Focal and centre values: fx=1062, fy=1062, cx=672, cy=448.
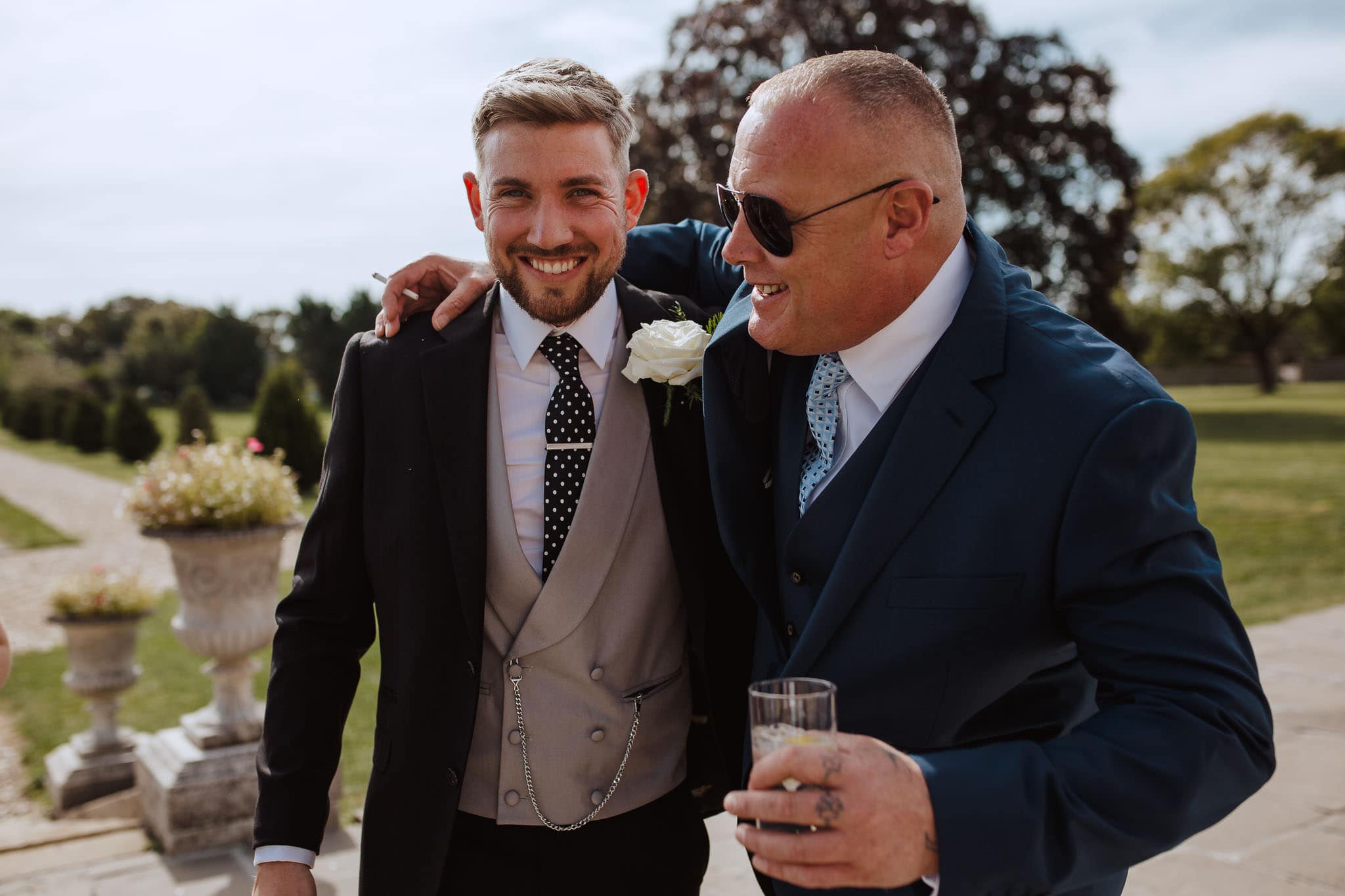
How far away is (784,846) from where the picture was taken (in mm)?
1243

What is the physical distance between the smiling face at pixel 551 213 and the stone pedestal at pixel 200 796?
3.26m

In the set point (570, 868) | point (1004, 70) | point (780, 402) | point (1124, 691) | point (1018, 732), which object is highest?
point (1004, 70)

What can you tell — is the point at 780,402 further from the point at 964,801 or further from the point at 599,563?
the point at 964,801

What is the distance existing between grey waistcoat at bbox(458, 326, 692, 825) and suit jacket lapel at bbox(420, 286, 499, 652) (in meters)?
0.05

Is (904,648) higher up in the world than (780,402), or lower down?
lower down

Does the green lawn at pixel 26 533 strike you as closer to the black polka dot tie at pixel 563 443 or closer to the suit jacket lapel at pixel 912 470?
the black polka dot tie at pixel 563 443

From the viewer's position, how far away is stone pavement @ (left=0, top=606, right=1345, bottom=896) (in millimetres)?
4164

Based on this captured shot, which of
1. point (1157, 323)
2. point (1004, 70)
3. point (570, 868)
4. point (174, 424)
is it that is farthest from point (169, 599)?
point (1157, 323)

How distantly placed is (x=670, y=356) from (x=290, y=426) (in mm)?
21907

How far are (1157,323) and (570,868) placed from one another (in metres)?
50.2

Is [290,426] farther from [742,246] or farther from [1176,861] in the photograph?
[742,246]

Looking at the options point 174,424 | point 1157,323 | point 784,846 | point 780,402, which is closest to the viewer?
point 784,846

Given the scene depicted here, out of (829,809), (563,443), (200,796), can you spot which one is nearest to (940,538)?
(829,809)

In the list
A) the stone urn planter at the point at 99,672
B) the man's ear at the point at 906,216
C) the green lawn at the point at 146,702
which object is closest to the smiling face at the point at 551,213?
the man's ear at the point at 906,216
